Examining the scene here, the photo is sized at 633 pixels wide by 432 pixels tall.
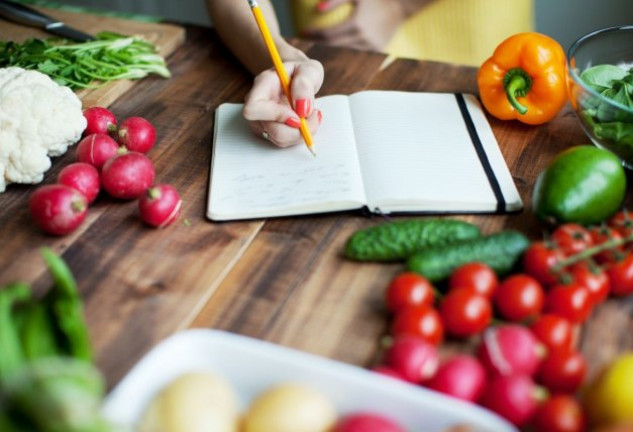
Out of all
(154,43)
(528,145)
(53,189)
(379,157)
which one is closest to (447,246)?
(379,157)

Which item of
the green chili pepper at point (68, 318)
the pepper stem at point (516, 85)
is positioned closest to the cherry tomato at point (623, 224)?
the pepper stem at point (516, 85)

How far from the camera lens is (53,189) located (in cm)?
106

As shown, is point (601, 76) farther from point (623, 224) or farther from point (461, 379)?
point (461, 379)

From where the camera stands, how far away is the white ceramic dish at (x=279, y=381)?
712 millimetres

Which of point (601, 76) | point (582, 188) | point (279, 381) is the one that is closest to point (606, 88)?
point (601, 76)

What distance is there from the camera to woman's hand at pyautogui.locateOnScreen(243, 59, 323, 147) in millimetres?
1221

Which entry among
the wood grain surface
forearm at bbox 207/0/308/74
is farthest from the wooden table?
the wood grain surface

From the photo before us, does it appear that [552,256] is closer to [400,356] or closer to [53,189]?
[400,356]

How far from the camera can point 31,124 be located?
1194mm

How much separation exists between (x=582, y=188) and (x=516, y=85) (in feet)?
1.20

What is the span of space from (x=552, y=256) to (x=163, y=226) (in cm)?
59

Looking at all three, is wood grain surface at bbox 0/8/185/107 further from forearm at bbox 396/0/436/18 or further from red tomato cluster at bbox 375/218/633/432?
red tomato cluster at bbox 375/218/633/432

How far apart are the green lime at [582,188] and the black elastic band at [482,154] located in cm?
9

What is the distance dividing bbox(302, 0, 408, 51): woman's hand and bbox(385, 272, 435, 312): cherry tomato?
1180mm
